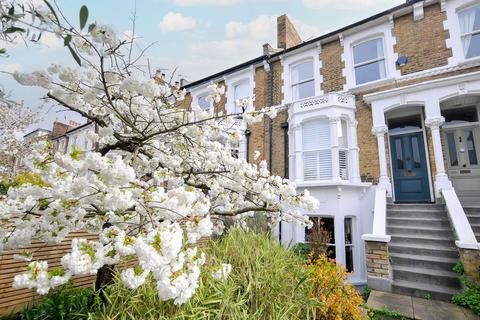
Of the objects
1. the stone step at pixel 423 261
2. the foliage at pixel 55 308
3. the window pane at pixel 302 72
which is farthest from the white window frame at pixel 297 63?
the foliage at pixel 55 308

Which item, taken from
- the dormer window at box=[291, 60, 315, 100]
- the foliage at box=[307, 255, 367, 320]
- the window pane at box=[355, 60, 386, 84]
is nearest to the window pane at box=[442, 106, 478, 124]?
the window pane at box=[355, 60, 386, 84]

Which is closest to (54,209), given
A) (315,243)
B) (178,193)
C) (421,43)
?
(178,193)

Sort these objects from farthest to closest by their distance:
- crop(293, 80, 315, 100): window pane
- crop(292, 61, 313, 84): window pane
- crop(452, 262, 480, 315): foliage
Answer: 1. crop(292, 61, 313, 84): window pane
2. crop(293, 80, 315, 100): window pane
3. crop(452, 262, 480, 315): foliage

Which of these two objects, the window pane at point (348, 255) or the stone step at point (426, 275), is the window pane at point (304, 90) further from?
the stone step at point (426, 275)

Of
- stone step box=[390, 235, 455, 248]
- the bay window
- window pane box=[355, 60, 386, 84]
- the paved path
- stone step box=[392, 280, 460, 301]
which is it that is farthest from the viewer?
window pane box=[355, 60, 386, 84]

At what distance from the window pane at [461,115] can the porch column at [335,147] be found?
4052 millimetres

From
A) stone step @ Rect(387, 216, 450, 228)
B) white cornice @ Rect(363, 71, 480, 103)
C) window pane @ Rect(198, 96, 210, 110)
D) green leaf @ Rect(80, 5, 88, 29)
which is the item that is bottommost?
stone step @ Rect(387, 216, 450, 228)

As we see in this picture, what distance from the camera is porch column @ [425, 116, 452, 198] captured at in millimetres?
7305

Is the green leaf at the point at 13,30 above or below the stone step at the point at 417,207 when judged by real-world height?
above

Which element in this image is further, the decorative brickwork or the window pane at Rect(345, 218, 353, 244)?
the window pane at Rect(345, 218, 353, 244)

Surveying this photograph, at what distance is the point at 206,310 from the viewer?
2582 mm

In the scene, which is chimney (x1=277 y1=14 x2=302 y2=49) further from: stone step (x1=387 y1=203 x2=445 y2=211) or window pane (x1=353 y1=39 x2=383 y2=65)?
stone step (x1=387 y1=203 x2=445 y2=211)

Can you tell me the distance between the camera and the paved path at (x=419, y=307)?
4.22 meters

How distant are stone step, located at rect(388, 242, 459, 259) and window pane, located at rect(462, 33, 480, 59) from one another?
608 centimetres
